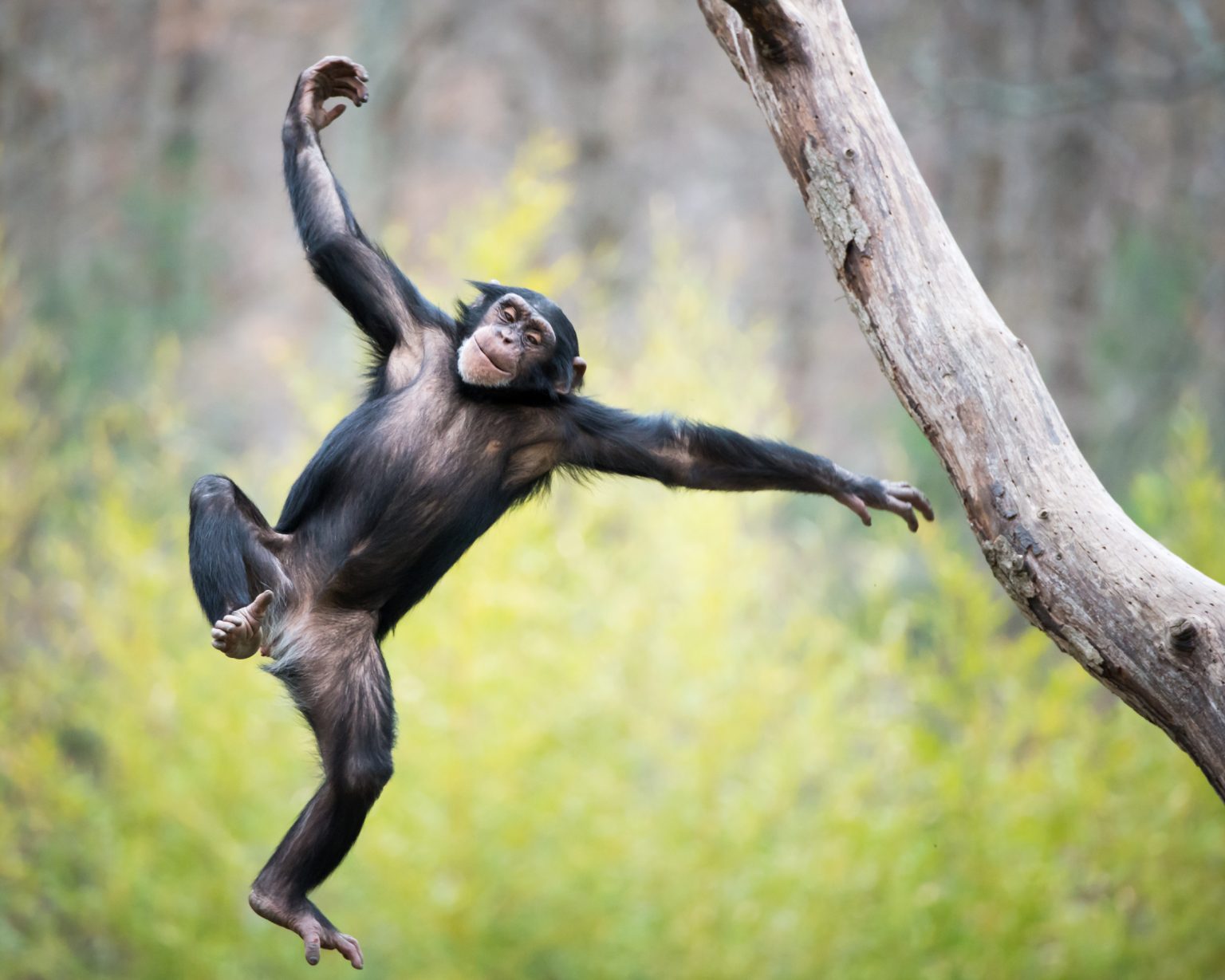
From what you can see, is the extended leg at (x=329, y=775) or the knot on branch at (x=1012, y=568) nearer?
the knot on branch at (x=1012, y=568)

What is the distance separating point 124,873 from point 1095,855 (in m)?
5.71

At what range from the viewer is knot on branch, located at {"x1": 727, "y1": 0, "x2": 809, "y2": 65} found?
318 centimetres

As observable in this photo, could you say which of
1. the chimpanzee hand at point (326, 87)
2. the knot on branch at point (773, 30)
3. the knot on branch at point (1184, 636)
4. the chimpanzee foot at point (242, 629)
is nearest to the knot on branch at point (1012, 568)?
the knot on branch at point (1184, 636)

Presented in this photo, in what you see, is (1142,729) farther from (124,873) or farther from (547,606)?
(124,873)

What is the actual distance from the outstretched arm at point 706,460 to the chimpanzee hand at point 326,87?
1.18 metres

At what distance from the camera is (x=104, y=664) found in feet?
28.4

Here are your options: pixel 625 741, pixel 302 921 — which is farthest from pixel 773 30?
pixel 625 741

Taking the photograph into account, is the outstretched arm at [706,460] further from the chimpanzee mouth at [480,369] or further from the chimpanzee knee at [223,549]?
the chimpanzee knee at [223,549]

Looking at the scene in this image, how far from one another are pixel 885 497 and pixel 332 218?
75.4 inches

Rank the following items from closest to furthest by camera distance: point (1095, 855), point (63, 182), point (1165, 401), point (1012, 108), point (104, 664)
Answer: point (1095, 855)
point (104, 664)
point (1165, 401)
point (1012, 108)
point (63, 182)

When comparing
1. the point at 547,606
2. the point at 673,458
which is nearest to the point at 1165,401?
the point at 547,606

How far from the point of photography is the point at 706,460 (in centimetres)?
384

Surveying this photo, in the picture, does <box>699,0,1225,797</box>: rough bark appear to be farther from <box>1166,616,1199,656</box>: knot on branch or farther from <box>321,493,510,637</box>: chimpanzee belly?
<box>321,493,510,637</box>: chimpanzee belly

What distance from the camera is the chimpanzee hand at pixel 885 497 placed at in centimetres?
378
